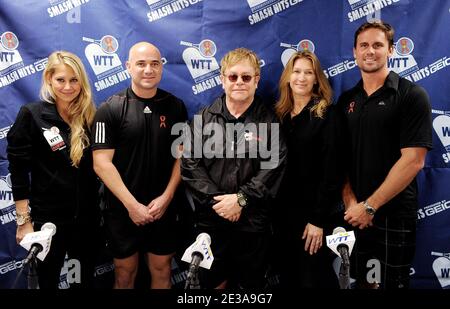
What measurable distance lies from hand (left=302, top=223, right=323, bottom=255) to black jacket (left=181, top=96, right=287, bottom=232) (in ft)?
0.81

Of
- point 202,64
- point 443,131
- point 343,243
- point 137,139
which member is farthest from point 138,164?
point 443,131

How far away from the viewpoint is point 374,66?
8.29 ft

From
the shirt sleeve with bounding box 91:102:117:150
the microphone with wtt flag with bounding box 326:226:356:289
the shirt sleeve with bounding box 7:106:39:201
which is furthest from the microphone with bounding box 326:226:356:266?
the shirt sleeve with bounding box 7:106:39:201

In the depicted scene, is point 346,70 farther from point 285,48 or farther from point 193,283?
point 193,283

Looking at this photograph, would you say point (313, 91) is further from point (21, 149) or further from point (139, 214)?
point (21, 149)

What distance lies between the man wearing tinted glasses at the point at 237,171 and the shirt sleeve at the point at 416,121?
68cm

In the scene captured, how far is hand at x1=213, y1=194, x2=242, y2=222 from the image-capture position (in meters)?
2.39

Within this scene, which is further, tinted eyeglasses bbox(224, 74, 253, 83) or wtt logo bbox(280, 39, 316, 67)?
wtt logo bbox(280, 39, 316, 67)

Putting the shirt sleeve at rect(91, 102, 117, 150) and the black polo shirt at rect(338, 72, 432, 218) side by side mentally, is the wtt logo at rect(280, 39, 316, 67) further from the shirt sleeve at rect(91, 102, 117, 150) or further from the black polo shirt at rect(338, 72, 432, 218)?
the shirt sleeve at rect(91, 102, 117, 150)

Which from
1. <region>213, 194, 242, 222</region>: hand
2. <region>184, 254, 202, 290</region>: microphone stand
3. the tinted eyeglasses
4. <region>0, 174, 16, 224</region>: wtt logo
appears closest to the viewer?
<region>184, 254, 202, 290</region>: microphone stand

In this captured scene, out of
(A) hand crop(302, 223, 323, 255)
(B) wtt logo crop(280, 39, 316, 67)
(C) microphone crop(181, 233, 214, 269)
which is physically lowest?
(A) hand crop(302, 223, 323, 255)

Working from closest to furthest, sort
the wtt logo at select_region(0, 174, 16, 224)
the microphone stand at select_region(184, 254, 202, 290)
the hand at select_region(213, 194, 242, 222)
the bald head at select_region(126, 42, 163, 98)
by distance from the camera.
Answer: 1. the microphone stand at select_region(184, 254, 202, 290)
2. the hand at select_region(213, 194, 242, 222)
3. the bald head at select_region(126, 42, 163, 98)
4. the wtt logo at select_region(0, 174, 16, 224)
